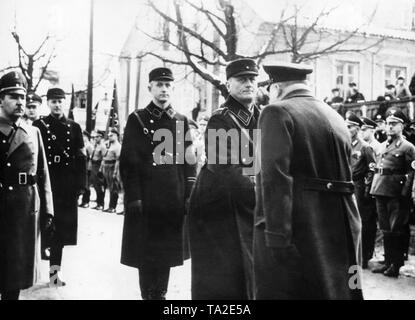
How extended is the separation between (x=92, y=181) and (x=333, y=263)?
12.2m

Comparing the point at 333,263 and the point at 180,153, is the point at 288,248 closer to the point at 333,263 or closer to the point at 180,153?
the point at 333,263

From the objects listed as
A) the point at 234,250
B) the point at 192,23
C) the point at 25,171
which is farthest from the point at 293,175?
the point at 192,23

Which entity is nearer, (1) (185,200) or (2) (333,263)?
(2) (333,263)

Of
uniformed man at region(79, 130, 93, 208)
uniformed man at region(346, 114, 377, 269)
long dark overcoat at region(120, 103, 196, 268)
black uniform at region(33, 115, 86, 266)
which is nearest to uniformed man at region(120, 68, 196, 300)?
long dark overcoat at region(120, 103, 196, 268)

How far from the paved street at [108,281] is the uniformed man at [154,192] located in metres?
0.78

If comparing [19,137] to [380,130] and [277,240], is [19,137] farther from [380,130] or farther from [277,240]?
[380,130]

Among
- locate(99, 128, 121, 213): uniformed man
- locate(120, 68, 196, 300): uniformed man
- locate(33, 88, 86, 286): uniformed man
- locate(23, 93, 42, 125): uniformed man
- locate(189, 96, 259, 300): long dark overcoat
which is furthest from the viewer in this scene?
locate(99, 128, 121, 213): uniformed man

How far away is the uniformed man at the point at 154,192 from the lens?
473 cm

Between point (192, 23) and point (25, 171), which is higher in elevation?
point (192, 23)

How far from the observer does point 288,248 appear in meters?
3.09

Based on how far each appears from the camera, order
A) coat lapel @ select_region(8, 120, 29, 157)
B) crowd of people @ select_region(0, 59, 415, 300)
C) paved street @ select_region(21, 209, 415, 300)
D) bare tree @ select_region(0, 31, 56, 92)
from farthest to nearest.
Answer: bare tree @ select_region(0, 31, 56, 92) → paved street @ select_region(21, 209, 415, 300) → coat lapel @ select_region(8, 120, 29, 157) → crowd of people @ select_region(0, 59, 415, 300)

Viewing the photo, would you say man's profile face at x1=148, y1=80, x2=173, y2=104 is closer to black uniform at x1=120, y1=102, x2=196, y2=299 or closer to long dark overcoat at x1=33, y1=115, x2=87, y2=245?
black uniform at x1=120, y1=102, x2=196, y2=299

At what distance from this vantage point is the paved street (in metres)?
5.54

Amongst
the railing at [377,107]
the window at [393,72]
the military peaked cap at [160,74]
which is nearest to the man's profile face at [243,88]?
the military peaked cap at [160,74]
